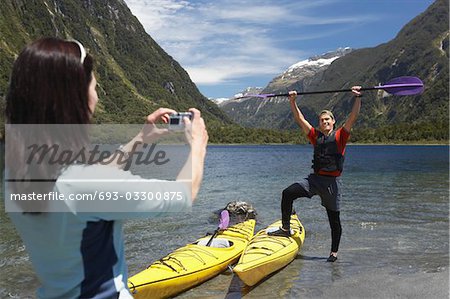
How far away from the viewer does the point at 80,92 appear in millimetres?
1979

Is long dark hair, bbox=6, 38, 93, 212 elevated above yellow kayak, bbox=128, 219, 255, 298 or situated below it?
above

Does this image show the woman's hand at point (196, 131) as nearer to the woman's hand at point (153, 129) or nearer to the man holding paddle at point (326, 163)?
the woman's hand at point (153, 129)

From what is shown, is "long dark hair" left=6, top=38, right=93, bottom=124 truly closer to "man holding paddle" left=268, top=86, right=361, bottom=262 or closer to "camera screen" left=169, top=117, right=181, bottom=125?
"camera screen" left=169, top=117, right=181, bottom=125

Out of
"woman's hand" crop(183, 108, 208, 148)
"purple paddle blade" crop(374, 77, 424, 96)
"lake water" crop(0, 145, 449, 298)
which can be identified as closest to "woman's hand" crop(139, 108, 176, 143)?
"woman's hand" crop(183, 108, 208, 148)

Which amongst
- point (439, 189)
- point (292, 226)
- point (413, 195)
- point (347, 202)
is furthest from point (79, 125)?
point (439, 189)

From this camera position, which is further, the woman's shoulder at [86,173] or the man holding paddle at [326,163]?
the man holding paddle at [326,163]

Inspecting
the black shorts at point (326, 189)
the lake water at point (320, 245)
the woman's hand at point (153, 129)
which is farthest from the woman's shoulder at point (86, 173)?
the black shorts at point (326, 189)

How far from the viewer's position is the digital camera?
2404 millimetres

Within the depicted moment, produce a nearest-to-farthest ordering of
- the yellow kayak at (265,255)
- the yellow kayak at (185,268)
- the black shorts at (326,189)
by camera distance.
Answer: the yellow kayak at (185,268) < the yellow kayak at (265,255) < the black shorts at (326,189)

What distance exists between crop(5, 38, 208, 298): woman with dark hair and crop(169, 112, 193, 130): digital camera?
29 centimetres

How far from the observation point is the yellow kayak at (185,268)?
25.4 ft

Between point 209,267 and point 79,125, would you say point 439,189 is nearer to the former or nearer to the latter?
point 209,267

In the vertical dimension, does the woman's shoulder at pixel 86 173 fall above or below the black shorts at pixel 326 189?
above

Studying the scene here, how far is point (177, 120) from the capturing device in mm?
2469
